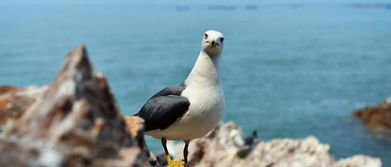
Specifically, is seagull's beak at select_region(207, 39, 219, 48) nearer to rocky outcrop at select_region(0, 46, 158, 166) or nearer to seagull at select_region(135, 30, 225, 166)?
seagull at select_region(135, 30, 225, 166)

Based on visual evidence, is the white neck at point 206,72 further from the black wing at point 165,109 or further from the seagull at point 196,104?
the black wing at point 165,109

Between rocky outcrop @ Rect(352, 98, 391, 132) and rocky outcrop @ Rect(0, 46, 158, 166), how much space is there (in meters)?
41.8

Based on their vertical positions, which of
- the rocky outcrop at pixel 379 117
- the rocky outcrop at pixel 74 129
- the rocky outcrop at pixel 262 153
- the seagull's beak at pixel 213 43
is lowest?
the rocky outcrop at pixel 379 117

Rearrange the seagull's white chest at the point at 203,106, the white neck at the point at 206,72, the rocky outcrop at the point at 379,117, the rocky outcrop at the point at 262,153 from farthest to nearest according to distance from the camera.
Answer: the rocky outcrop at the point at 379,117, the rocky outcrop at the point at 262,153, the white neck at the point at 206,72, the seagull's white chest at the point at 203,106

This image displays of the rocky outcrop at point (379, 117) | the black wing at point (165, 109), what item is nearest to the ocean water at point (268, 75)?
the rocky outcrop at point (379, 117)

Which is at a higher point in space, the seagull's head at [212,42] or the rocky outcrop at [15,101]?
the seagull's head at [212,42]

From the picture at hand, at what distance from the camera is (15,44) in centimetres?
10931

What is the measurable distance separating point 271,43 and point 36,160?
117538 mm

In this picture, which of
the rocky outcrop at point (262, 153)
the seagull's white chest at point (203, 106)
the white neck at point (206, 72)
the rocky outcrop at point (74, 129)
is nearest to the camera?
the rocky outcrop at point (74, 129)

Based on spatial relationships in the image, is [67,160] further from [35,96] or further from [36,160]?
[35,96]

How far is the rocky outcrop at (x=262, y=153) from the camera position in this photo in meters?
18.9

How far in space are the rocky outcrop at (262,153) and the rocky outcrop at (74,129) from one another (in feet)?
46.4

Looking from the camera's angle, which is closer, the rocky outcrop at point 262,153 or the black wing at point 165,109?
the black wing at point 165,109

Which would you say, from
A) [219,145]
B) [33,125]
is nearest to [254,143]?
[219,145]
